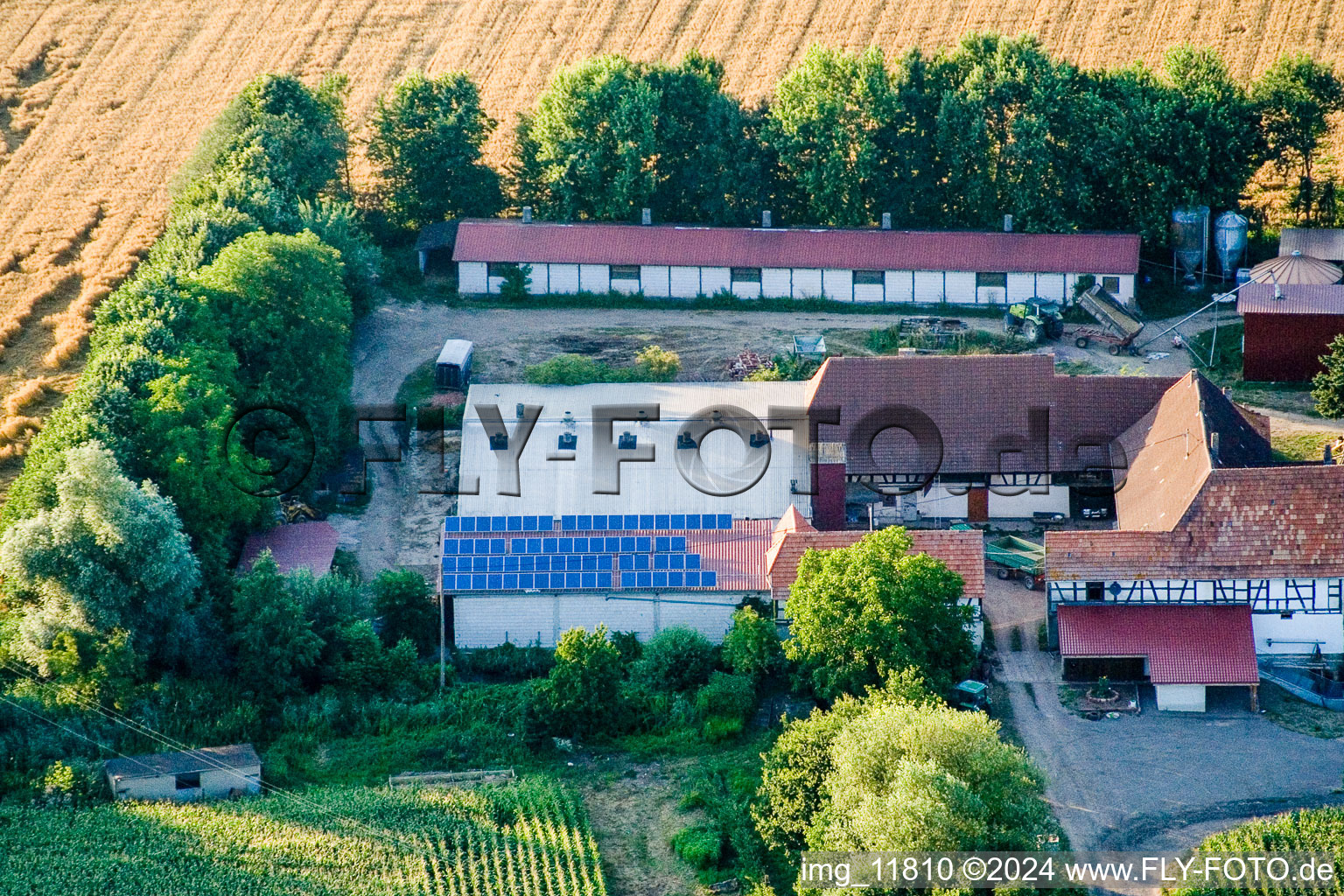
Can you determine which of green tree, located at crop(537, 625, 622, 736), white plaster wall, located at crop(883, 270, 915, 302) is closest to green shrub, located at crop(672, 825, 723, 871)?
green tree, located at crop(537, 625, 622, 736)

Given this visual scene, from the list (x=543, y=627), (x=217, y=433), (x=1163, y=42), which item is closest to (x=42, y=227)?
(x=217, y=433)

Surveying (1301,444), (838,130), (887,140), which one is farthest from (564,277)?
(1301,444)

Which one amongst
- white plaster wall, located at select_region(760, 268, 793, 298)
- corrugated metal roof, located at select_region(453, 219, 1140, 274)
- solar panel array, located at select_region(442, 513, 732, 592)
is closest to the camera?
solar panel array, located at select_region(442, 513, 732, 592)

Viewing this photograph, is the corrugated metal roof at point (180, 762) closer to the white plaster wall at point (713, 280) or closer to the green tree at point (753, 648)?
the green tree at point (753, 648)

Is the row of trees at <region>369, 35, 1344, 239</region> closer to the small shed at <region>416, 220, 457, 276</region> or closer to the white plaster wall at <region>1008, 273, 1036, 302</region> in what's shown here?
the small shed at <region>416, 220, 457, 276</region>

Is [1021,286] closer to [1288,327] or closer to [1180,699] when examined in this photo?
[1288,327]
